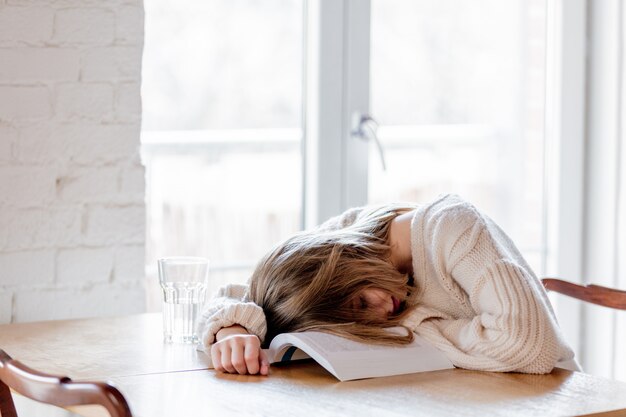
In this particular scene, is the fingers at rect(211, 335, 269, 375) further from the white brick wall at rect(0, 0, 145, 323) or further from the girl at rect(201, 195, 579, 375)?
the white brick wall at rect(0, 0, 145, 323)

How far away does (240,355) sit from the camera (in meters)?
1.43

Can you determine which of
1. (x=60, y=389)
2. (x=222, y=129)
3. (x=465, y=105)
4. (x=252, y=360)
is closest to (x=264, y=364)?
(x=252, y=360)

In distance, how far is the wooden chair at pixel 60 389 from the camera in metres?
1.04

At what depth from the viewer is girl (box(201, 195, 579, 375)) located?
1.45 m

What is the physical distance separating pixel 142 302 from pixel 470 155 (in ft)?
3.70

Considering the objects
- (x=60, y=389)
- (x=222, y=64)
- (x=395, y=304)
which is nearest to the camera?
(x=60, y=389)

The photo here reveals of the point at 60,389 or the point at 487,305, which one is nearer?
A: the point at 60,389

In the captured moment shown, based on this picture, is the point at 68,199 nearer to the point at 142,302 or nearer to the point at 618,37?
the point at 142,302

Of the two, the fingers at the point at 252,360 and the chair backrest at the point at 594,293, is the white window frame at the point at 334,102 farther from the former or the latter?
the fingers at the point at 252,360

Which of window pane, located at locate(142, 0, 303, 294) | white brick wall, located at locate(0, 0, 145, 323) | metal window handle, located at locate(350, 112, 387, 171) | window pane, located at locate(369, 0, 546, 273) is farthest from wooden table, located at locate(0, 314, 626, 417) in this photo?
window pane, located at locate(369, 0, 546, 273)

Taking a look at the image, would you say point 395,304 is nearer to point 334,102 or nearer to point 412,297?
point 412,297

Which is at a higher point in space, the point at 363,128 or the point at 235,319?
the point at 363,128

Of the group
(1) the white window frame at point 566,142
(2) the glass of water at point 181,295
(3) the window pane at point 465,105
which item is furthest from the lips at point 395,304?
(1) the white window frame at point 566,142

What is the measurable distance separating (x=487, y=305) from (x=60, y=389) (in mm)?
697
